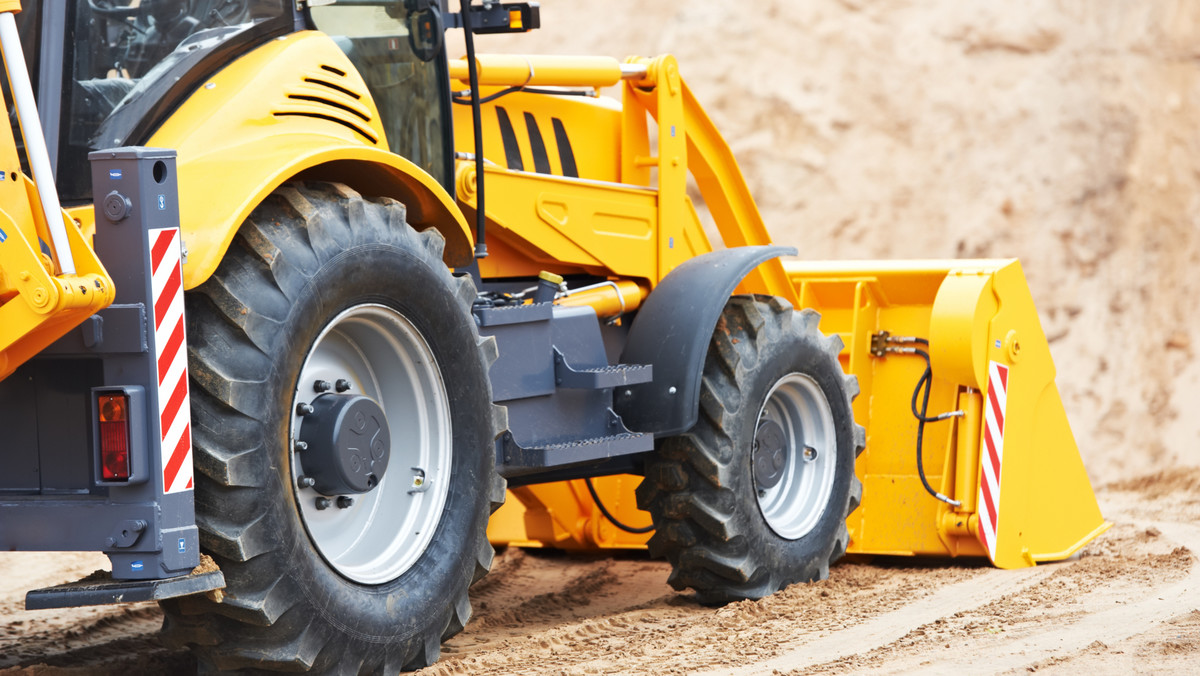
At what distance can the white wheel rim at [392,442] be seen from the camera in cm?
417

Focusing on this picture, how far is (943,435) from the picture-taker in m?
6.80

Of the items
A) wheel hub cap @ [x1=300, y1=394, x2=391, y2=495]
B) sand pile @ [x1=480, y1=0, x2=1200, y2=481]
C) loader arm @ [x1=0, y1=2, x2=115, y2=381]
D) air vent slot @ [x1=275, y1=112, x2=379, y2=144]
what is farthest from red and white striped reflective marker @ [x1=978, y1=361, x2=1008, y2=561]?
sand pile @ [x1=480, y1=0, x2=1200, y2=481]

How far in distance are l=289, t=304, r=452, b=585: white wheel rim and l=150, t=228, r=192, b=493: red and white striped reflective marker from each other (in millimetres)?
676

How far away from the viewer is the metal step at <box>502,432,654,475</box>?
4.82m

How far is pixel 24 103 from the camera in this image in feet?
10.6

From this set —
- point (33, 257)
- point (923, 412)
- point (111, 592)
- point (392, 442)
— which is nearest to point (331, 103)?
point (392, 442)

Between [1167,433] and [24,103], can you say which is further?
[1167,433]

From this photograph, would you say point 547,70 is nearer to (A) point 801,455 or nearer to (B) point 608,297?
(B) point 608,297

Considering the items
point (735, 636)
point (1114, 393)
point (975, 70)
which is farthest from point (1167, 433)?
point (735, 636)

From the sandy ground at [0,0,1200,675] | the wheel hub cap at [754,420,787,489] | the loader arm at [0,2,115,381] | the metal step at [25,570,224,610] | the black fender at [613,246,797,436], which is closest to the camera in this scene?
the loader arm at [0,2,115,381]

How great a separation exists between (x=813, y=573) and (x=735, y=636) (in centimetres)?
124

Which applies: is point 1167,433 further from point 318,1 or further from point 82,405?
point 82,405

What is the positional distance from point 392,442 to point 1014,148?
10.4 metres

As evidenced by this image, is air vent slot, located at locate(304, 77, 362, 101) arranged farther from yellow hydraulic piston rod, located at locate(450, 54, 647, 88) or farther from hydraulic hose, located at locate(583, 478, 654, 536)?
hydraulic hose, located at locate(583, 478, 654, 536)
